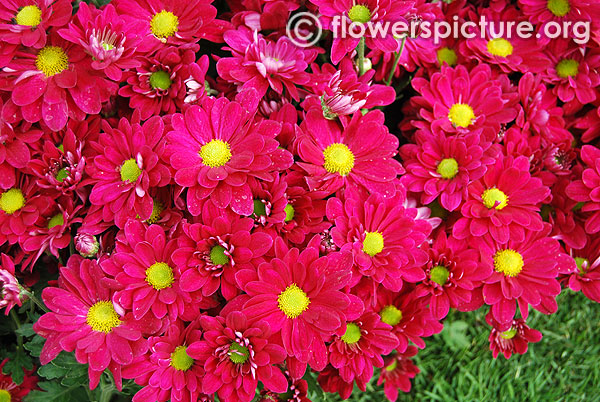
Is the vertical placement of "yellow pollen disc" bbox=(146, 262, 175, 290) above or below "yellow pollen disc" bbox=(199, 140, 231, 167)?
below

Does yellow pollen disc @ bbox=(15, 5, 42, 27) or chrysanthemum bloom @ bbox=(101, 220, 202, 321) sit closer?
chrysanthemum bloom @ bbox=(101, 220, 202, 321)

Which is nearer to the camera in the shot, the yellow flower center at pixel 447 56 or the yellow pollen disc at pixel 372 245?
the yellow pollen disc at pixel 372 245

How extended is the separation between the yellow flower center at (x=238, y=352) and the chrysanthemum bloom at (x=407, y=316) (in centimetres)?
42

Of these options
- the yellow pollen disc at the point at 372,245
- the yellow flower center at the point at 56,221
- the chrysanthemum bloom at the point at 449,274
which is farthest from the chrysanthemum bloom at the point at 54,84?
the chrysanthemum bloom at the point at 449,274

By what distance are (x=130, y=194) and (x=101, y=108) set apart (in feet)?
0.87

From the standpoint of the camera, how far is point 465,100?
1.56 meters

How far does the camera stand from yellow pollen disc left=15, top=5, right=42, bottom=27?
1293mm

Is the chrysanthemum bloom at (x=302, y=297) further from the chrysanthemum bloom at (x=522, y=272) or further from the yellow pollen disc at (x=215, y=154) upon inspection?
the chrysanthemum bloom at (x=522, y=272)

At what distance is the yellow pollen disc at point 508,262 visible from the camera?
1407 mm

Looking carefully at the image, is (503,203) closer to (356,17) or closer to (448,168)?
(448,168)

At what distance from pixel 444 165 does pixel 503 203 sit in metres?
0.18

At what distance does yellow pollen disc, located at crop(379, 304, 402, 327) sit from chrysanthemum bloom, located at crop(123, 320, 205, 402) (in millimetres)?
510

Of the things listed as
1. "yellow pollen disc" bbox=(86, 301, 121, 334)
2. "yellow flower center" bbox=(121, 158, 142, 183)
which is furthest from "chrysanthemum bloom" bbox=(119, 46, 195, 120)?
"yellow pollen disc" bbox=(86, 301, 121, 334)

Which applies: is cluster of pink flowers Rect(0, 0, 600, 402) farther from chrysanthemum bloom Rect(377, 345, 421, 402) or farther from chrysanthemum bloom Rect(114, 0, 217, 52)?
chrysanthemum bloom Rect(377, 345, 421, 402)
